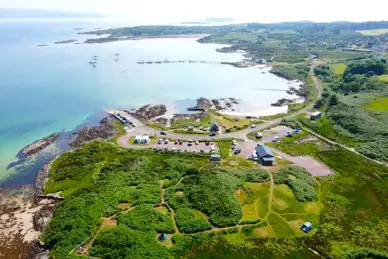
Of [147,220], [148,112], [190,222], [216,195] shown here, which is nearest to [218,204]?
[216,195]

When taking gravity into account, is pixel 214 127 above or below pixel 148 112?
above

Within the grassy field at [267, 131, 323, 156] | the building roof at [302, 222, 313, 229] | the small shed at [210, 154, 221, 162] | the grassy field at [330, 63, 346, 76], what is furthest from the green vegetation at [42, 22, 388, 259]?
the grassy field at [330, 63, 346, 76]

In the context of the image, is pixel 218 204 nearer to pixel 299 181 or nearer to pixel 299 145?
pixel 299 181

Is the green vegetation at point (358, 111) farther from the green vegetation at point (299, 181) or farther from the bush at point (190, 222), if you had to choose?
the bush at point (190, 222)

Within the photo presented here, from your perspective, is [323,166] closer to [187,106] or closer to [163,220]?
[163,220]

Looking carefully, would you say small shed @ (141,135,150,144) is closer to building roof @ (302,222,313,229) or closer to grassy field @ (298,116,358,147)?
building roof @ (302,222,313,229)

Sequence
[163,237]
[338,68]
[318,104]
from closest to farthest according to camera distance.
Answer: [163,237]
[318,104]
[338,68]

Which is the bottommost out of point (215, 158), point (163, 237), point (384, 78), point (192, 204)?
point (163, 237)

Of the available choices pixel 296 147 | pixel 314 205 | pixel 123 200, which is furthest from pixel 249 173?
pixel 123 200
